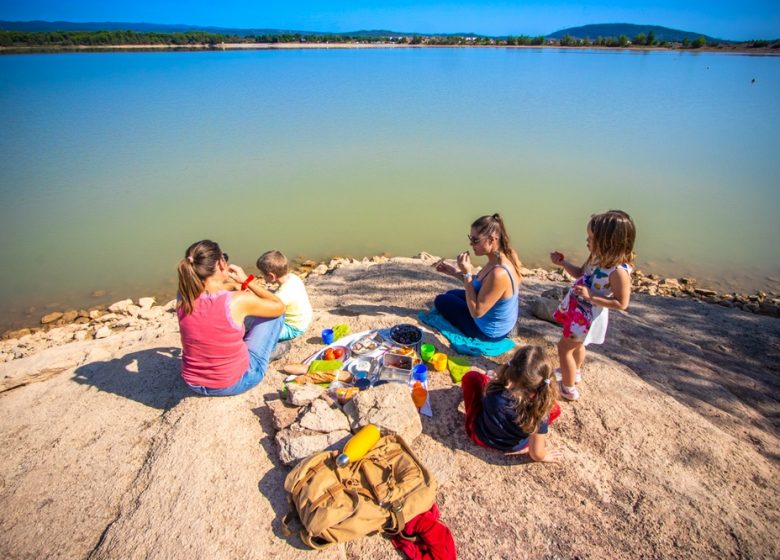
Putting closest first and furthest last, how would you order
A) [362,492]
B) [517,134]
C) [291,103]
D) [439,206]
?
[362,492]
[439,206]
[517,134]
[291,103]

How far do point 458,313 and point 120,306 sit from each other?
20.3 feet

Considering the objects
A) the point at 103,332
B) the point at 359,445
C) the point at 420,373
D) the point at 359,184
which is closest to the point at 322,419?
the point at 359,445

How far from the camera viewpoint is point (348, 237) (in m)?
9.58

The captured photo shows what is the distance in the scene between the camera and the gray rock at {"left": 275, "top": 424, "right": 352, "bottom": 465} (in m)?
2.99

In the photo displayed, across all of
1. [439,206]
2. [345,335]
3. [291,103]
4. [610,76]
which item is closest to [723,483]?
[345,335]

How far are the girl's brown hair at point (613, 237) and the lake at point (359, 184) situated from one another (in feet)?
18.9

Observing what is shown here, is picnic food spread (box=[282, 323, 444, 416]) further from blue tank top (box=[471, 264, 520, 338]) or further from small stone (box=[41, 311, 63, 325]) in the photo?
small stone (box=[41, 311, 63, 325])

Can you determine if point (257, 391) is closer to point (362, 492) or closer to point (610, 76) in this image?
point (362, 492)

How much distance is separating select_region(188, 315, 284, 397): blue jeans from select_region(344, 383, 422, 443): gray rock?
96 cm

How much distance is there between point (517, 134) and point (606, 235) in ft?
48.4

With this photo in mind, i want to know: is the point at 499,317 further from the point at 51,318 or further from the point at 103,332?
the point at 51,318

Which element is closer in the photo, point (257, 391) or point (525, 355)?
point (525, 355)

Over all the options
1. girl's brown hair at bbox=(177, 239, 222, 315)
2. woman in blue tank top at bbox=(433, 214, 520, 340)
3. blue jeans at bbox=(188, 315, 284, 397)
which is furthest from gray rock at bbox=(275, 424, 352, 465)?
woman in blue tank top at bbox=(433, 214, 520, 340)

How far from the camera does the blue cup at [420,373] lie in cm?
393
